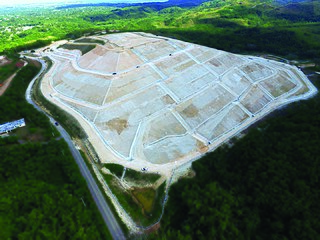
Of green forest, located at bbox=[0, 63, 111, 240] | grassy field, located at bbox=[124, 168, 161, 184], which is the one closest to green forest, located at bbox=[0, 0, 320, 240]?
green forest, located at bbox=[0, 63, 111, 240]

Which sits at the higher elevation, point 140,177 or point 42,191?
point 42,191

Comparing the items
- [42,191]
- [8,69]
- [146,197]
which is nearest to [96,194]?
[42,191]

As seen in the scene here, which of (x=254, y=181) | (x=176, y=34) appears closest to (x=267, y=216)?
(x=254, y=181)

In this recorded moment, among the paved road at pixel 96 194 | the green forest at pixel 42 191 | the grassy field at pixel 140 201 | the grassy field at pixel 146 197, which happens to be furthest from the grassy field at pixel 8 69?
the grassy field at pixel 146 197

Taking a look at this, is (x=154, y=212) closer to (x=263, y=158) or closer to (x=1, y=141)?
(x=263, y=158)

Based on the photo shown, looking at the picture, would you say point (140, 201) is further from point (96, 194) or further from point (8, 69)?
point (8, 69)

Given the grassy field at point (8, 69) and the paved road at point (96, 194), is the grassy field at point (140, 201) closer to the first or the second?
the paved road at point (96, 194)

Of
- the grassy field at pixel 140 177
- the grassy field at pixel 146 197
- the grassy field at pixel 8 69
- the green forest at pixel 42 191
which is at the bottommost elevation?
the grassy field at pixel 146 197
